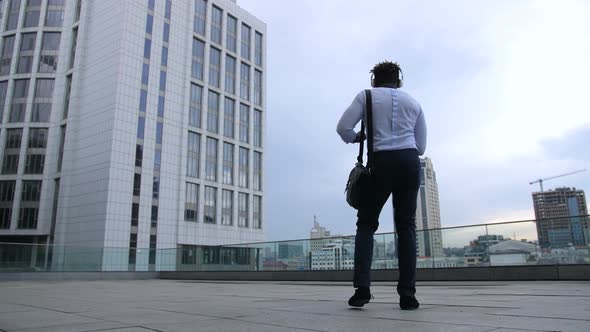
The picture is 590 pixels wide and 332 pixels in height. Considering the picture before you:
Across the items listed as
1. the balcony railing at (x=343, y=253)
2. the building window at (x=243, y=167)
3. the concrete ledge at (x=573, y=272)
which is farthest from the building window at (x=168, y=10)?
the concrete ledge at (x=573, y=272)

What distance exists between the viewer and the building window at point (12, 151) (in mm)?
41375

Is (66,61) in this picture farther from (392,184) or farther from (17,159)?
(392,184)

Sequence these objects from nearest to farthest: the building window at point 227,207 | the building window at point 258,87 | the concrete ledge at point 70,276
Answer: the concrete ledge at point 70,276 < the building window at point 227,207 < the building window at point 258,87

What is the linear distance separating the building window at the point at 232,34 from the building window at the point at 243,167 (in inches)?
466

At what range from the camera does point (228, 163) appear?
48.4 meters

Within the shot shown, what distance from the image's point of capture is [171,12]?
44656mm

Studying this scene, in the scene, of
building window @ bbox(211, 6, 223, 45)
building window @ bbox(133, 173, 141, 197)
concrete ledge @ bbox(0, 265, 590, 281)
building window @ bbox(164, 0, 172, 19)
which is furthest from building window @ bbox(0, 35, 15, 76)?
concrete ledge @ bbox(0, 265, 590, 281)

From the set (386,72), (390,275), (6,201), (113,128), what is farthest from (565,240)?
(6,201)

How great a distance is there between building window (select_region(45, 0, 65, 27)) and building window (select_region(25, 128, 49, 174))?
35.6ft

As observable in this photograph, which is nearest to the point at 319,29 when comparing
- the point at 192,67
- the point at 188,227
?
the point at 192,67

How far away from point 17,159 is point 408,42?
127ft

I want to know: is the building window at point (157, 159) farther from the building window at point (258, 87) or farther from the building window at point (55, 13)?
the building window at point (55, 13)

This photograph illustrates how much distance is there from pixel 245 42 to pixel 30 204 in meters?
28.7

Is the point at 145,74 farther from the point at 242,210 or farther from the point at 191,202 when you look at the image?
the point at 242,210
